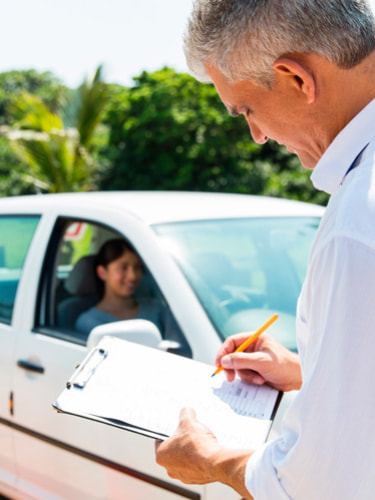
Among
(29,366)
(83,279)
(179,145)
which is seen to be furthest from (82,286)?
(179,145)

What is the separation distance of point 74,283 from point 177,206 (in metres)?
0.88

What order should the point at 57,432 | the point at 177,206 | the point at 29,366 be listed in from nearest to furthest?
the point at 57,432 < the point at 29,366 < the point at 177,206

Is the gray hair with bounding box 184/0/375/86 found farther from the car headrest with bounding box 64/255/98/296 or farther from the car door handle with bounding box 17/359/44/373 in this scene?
the car headrest with bounding box 64/255/98/296

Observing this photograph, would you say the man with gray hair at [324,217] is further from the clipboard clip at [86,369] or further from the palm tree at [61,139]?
the palm tree at [61,139]

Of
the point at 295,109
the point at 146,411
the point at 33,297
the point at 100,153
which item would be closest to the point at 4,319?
the point at 33,297

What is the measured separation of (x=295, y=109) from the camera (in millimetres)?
993

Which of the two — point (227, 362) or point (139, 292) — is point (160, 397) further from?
point (139, 292)

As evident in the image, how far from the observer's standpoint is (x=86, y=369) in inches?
57.3

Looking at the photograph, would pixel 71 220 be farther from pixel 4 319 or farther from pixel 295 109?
pixel 295 109

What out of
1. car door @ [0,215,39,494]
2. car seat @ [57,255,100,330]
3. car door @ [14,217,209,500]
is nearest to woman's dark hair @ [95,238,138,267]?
car seat @ [57,255,100,330]

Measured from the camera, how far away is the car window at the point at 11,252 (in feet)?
9.31

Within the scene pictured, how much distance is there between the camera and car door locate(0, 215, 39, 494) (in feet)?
8.00

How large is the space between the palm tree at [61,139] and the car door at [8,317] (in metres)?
9.33

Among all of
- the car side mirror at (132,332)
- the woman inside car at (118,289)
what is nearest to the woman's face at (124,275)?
the woman inside car at (118,289)
